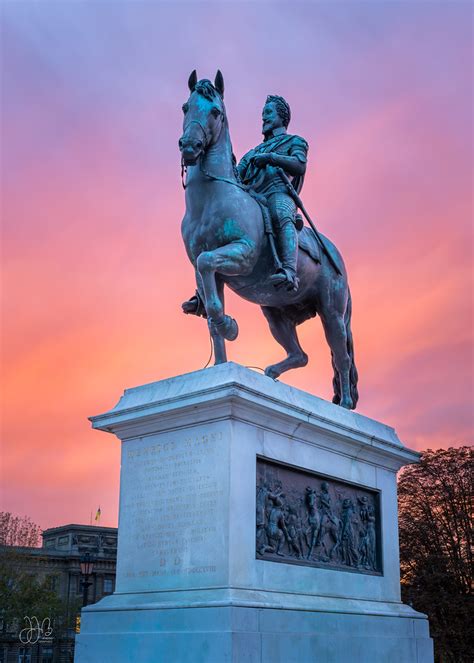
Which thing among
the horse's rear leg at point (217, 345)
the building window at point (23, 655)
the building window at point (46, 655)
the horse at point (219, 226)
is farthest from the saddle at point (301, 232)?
the building window at point (46, 655)

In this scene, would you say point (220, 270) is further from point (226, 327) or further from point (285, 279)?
point (285, 279)

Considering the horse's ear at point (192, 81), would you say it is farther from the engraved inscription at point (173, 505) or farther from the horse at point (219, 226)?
the engraved inscription at point (173, 505)

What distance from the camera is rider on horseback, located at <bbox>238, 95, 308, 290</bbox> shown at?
11.7 m

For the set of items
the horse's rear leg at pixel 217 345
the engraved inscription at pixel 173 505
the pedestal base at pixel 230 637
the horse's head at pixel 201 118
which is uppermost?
the horse's head at pixel 201 118

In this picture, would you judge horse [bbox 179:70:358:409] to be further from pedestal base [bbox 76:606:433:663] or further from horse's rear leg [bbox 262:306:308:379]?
pedestal base [bbox 76:606:433:663]

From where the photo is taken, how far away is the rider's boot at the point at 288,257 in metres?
11.5

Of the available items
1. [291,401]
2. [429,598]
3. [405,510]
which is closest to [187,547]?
[291,401]

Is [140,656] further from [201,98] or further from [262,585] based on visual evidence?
[201,98]

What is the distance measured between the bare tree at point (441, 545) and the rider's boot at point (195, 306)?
1320 inches

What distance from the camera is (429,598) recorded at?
4434 centimetres

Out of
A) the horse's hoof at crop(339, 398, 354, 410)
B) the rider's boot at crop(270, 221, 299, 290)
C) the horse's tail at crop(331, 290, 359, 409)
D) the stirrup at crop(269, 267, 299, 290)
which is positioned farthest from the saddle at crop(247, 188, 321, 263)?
the horse's hoof at crop(339, 398, 354, 410)

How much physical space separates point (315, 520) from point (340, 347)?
347cm

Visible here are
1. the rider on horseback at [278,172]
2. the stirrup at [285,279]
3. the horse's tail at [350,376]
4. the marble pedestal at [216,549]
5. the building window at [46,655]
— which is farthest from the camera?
the building window at [46,655]
